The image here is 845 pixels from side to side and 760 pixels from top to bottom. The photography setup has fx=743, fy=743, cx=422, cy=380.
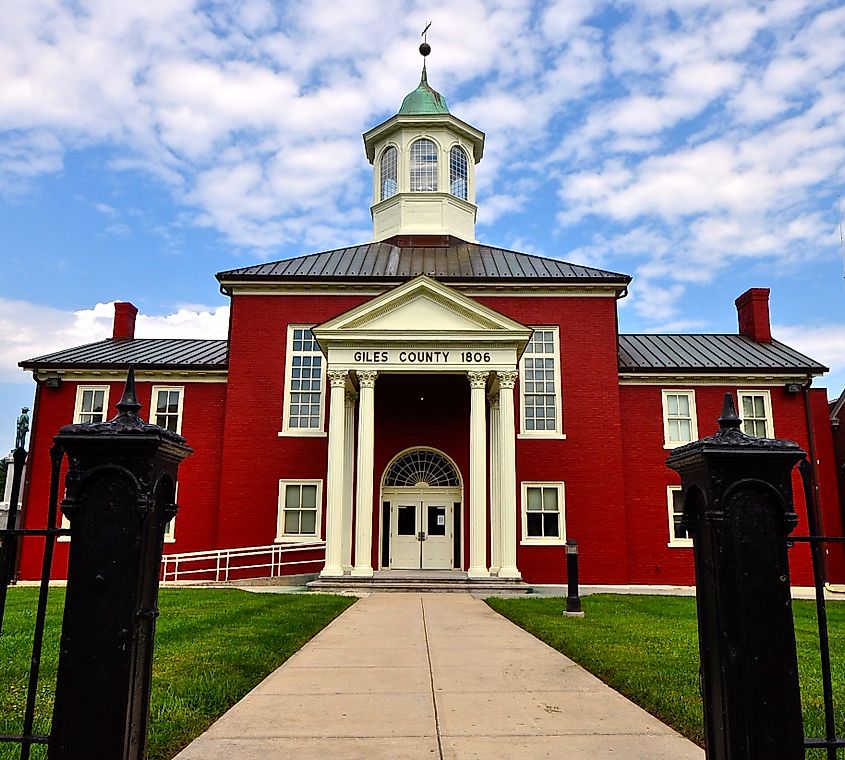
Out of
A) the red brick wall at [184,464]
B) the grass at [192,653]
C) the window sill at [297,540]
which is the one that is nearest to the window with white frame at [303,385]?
the red brick wall at [184,464]

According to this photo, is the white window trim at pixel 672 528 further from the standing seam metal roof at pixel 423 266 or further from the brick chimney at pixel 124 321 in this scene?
the brick chimney at pixel 124 321

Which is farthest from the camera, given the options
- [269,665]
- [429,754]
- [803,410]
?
[803,410]

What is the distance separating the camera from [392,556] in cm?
2338

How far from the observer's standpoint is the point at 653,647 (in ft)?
30.6

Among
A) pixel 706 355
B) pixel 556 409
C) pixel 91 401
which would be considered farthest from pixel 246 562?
pixel 706 355

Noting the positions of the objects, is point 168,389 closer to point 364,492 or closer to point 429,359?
point 364,492

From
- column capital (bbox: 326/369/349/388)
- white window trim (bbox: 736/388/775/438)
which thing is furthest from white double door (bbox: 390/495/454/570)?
white window trim (bbox: 736/388/775/438)

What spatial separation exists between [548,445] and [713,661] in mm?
19923

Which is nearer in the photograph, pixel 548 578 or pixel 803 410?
pixel 548 578

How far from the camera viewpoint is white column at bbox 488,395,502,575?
19797mm

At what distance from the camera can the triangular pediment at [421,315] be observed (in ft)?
65.8

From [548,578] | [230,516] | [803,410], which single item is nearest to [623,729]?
[548,578]

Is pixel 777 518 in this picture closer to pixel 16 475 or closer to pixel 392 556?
pixel 16 475

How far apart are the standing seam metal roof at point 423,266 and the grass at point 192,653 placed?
1219 cm
